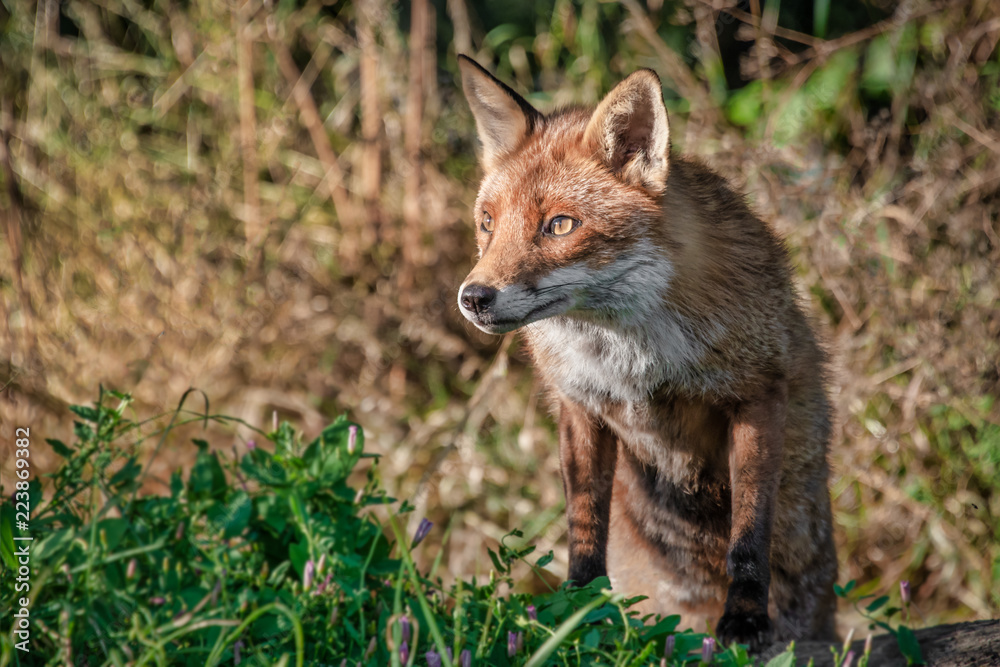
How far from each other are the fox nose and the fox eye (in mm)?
354

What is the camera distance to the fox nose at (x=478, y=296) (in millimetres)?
2441

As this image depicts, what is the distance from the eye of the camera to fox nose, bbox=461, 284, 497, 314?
2.44 m

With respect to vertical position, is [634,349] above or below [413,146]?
below

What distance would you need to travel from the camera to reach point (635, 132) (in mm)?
2805

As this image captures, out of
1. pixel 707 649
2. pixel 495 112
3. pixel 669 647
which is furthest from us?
pixel 495 112

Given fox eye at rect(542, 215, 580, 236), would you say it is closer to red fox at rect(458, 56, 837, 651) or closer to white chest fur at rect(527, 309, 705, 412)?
red fox at rect(458, 56, 837, 651)

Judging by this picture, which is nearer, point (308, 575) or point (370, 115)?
point (308, 575)

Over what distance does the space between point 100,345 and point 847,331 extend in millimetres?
4534

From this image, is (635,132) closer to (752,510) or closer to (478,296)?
(478,296)

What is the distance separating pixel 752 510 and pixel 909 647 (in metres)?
0.58

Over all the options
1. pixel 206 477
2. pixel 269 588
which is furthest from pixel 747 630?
pixel 206 477

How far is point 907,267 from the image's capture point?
176 inches

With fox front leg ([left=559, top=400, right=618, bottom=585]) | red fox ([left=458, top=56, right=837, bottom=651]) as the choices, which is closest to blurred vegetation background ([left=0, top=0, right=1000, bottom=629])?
red fox ([left=458, top=56, right=837, bottom=651])

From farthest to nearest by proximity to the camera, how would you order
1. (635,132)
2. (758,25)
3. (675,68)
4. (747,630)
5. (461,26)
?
(461,26) < (675,68) < (758,25) < (635,132) < (747,630)
